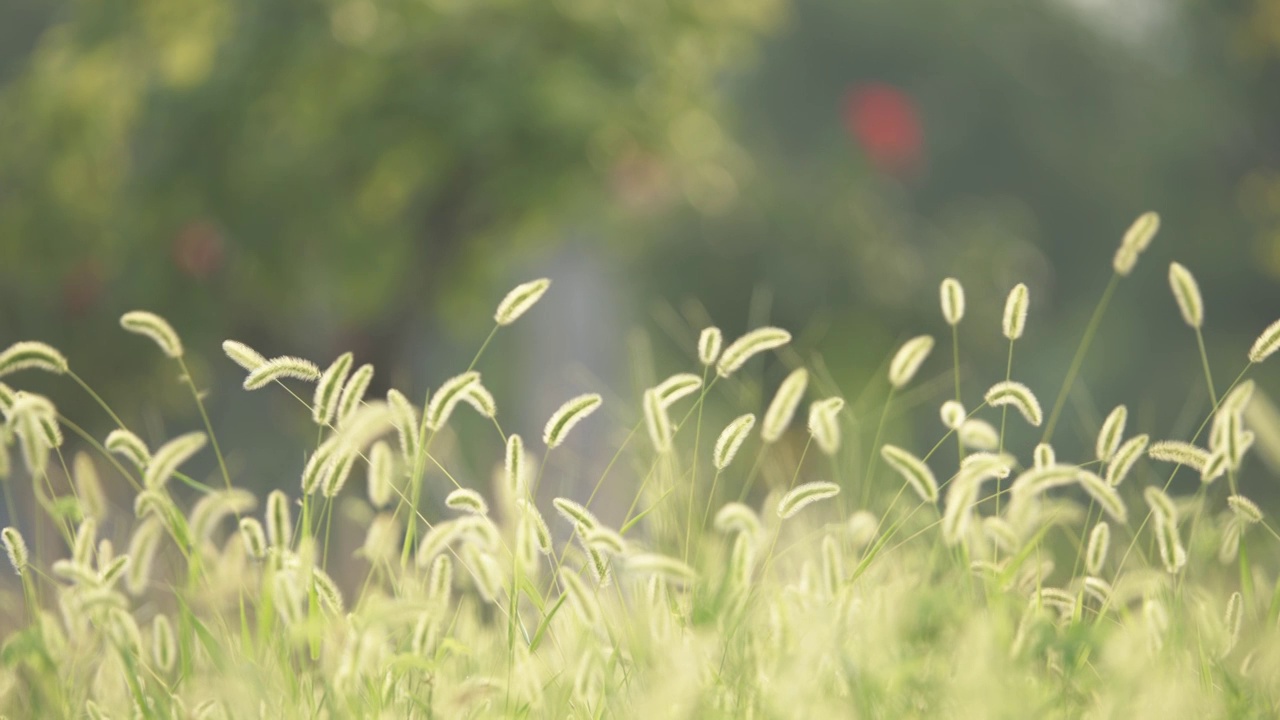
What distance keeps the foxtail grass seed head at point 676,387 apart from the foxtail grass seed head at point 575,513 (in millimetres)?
167

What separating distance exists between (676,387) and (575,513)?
259 millimetres

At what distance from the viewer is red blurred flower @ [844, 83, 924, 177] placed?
10266 mm

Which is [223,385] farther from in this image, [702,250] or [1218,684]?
[1218,684]

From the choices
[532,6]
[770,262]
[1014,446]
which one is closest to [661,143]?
[532,6]

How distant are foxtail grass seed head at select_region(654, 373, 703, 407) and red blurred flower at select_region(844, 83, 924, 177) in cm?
892

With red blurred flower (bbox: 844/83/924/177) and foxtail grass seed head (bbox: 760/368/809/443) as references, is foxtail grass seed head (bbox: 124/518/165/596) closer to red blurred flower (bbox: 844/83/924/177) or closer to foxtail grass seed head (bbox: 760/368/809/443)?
foxtail grass seed head (bbox: 760/368/809/443)

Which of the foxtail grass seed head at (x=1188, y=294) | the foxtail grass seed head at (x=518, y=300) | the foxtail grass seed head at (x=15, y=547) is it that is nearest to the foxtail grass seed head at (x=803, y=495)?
the foxtail grass seed head at (x=518, y=300)

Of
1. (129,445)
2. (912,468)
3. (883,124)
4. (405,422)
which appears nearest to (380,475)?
(405,422)

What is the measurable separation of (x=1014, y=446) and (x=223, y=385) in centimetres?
739

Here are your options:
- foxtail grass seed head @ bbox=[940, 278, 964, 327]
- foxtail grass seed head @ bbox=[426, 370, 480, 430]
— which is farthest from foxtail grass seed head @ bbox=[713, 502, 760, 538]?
foxtail grass seed head @ bbox=[940, 278, 964, 327]

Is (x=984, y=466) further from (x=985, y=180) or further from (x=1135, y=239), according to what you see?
(x=985, y=180)

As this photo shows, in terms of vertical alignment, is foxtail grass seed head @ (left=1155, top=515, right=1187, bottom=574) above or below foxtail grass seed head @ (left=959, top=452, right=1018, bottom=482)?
below

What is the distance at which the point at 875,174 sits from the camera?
12.4 meters

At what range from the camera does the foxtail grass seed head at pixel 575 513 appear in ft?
4.82
